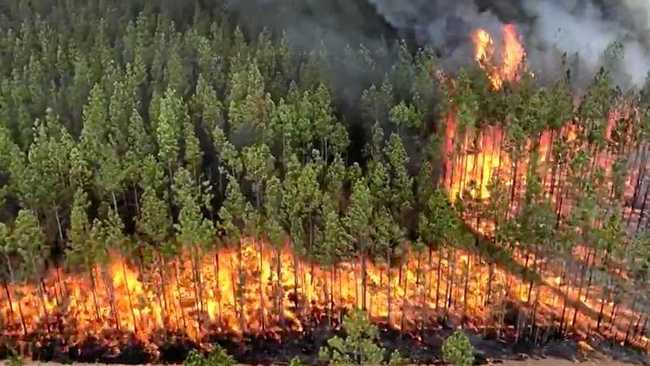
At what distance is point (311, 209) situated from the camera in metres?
54.0

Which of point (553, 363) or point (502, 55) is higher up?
point (502, 55)

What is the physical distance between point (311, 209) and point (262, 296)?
19.4ft

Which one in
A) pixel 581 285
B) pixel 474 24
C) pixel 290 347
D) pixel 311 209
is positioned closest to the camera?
pixel 290 347

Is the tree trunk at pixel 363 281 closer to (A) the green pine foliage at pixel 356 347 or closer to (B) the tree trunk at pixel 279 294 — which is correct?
(B) the tree trunk at pixel 279 294

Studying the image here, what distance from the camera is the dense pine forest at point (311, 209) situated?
176ft

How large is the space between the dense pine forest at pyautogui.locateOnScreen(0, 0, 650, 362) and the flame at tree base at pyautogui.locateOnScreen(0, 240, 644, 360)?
122 millimetres

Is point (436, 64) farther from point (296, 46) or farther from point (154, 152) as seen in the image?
point (154, 152)

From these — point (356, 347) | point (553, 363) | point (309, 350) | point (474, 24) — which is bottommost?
point (309, 350)

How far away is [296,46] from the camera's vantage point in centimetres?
7144

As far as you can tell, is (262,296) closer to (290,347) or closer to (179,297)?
(290,347)

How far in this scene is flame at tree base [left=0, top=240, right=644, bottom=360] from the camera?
5434cm

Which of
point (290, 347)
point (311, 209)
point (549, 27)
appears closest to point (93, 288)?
point (290, 347)

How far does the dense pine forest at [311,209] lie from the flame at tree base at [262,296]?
12cm

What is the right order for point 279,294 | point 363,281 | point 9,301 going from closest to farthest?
1. point 363,281
2. point 9,301
3. point 279,294
